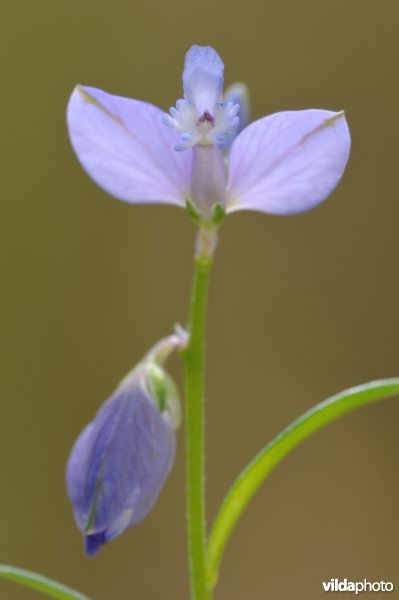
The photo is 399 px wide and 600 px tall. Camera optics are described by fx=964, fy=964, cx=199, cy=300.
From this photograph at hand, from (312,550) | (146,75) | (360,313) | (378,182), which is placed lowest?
(312,550)

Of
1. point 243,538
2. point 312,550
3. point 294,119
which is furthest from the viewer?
point 243,538

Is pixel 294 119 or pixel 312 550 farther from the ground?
pixel 294 119

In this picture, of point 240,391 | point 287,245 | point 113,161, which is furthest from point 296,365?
point 113,161

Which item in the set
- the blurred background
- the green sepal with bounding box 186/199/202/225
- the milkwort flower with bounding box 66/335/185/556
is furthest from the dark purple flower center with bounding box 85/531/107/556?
the blurred background

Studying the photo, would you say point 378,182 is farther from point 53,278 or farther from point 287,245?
point 53,278

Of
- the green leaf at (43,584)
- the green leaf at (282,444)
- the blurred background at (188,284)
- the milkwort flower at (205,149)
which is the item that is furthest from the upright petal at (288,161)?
the blurred background at (188,284)

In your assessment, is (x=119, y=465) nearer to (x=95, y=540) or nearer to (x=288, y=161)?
(x=95, y=540)

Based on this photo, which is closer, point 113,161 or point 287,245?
point 113,161
